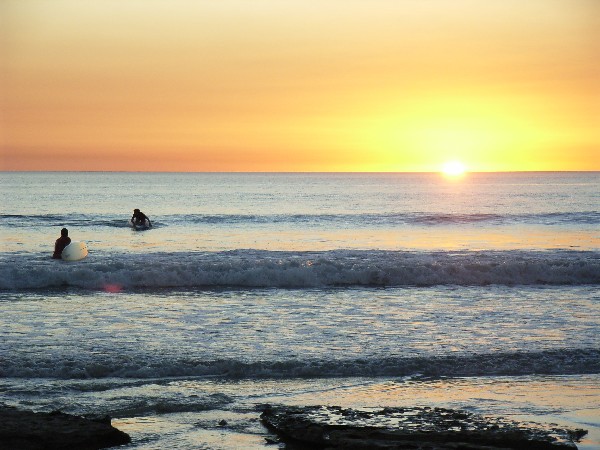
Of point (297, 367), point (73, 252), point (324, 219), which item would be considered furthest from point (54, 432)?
point (324, 219)

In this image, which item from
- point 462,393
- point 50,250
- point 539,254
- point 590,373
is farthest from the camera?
point 50,250

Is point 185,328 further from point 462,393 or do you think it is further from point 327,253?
point 327,253

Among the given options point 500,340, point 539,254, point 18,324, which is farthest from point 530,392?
point 539,254

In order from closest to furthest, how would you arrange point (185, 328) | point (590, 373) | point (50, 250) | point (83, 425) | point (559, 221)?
point (83, 425)
point (590, 373)
point (185, 328)
point (50, 250)
point (559, 221)

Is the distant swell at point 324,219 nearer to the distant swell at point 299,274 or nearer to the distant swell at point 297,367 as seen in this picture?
the distant swell at point 299,274

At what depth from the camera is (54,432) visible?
253 inches

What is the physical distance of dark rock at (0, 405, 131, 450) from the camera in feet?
20.6

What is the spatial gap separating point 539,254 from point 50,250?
62.9ft

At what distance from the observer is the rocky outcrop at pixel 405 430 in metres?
6.30

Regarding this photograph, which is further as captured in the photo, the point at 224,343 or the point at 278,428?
the point at 224,343

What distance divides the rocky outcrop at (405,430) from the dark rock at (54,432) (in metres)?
1.60

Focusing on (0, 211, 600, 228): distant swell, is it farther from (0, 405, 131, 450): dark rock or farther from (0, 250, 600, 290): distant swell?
(0, 405, 131, 450): dark rock

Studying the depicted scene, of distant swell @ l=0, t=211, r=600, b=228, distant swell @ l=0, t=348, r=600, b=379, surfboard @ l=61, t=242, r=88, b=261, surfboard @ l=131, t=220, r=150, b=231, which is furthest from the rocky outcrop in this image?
distant swell @ l=0, t=211, r=600, b=228

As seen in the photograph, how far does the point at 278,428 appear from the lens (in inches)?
273
